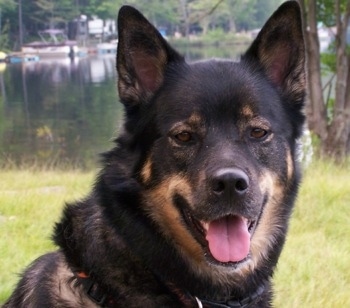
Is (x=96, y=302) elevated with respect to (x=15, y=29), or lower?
elevated

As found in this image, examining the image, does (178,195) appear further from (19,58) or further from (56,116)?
(19,58)

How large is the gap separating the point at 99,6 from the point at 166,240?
5112cm

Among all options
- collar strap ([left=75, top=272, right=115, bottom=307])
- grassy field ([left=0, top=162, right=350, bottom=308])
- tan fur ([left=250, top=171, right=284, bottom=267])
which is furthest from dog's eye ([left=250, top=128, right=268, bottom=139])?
grassy field ([left=0, top=162, right=350, bottom=308])

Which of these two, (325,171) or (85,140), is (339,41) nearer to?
(325,171)

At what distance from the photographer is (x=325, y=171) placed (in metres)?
9.68

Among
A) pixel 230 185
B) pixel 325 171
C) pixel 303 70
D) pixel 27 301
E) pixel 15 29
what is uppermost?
pixel 303 70

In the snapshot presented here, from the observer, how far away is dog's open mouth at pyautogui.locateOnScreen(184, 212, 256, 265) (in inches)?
112

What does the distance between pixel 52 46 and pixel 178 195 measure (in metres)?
62.1

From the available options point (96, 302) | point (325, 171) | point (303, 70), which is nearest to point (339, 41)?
point (325, 171)

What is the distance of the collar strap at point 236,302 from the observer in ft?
9.58

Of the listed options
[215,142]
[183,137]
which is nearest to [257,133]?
[215,142]

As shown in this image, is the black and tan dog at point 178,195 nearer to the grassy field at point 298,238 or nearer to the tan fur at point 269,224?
the tan fur at point 269,224

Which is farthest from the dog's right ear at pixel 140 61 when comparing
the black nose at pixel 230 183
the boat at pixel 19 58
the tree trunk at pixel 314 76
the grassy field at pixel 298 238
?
the boat at pixel 19 58

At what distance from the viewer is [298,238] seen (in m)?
5.71
